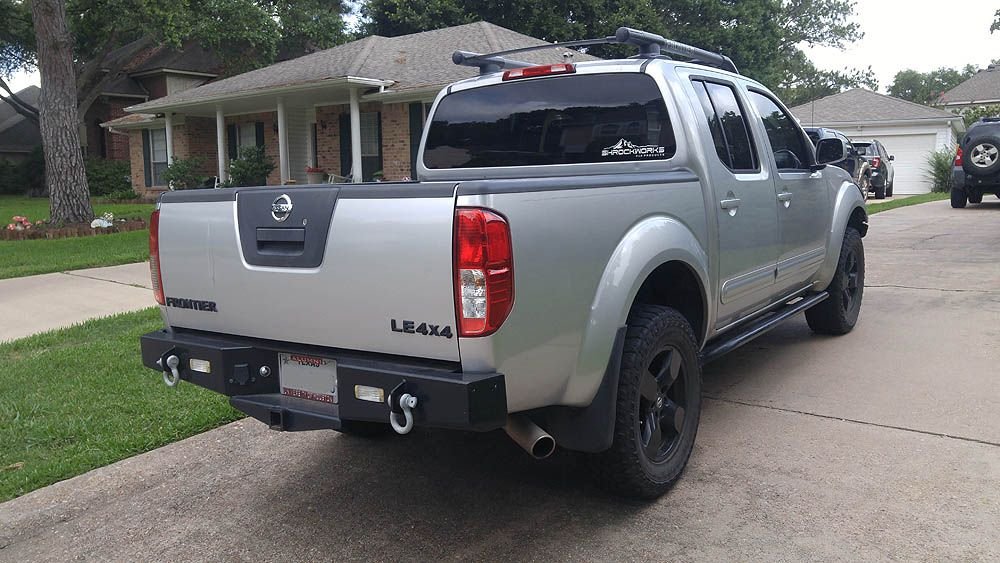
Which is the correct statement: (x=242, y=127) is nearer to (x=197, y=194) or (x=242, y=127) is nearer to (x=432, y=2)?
(x=432, y=2)

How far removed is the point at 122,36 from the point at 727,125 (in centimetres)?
2832

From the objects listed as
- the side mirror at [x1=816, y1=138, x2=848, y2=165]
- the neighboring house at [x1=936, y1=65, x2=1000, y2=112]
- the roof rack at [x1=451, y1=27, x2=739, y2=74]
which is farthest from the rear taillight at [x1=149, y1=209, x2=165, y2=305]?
the neighboring house at [x1=936, y1=65, x2=1000, y2=112]

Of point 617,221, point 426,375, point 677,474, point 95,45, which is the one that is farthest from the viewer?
point 95,45

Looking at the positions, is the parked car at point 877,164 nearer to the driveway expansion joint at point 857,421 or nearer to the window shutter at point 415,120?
the window shutter at point 415,120

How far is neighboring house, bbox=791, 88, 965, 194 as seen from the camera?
31250 mm

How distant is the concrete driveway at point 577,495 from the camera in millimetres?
3461

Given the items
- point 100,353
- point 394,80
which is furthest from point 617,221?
point 394,80

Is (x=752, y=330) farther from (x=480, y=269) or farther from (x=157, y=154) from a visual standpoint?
(x=157, y=154)

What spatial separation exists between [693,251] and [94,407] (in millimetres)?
3751

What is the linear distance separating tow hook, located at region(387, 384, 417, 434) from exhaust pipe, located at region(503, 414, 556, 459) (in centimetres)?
47

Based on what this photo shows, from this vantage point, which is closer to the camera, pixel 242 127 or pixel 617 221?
pixel 617 221

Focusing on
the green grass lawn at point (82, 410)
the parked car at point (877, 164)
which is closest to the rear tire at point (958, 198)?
the parked car at point (877, 164)

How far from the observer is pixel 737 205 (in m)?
4.59

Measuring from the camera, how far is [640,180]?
3.73 meters
